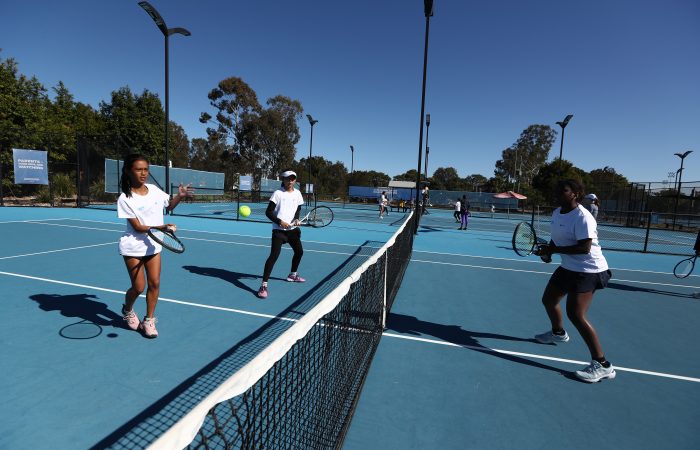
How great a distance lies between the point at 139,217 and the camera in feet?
12.1

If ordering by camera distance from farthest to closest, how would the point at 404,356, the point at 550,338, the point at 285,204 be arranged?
1. the point at 285,204
2. the point at 550,338
3. the point at 404,356

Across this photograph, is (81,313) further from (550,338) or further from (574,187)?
(574,187)

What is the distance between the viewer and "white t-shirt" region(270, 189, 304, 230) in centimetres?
561

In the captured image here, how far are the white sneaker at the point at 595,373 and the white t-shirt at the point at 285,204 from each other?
13.8 ft

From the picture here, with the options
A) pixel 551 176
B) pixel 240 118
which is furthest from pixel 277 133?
pixel 551 176

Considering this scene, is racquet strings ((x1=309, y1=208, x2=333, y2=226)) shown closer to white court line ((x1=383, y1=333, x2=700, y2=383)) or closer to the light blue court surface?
the light blue court surface

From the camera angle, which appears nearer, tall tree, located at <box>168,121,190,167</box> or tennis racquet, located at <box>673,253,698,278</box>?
tennis racquet, located at <box>673,253,698,278</box>

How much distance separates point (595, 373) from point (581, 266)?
107 cm

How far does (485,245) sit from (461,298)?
7715mm

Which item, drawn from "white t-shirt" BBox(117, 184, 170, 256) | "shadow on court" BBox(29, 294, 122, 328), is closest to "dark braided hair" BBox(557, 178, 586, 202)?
"white t-shirt" BBox(117, 184, 170, 256)

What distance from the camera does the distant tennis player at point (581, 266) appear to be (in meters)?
3.46

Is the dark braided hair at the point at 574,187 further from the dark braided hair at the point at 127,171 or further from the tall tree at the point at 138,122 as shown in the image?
the tall tree at the point at 138,122

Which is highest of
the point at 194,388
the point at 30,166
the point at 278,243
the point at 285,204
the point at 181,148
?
the point at 181,148

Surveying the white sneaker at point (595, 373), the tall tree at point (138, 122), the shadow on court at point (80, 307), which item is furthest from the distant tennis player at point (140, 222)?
the tall tree at point (138, 122)
